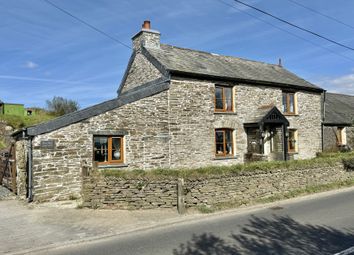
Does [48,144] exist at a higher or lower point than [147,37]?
lower

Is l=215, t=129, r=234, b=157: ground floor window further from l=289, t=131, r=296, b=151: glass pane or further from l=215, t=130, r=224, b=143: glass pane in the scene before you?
l=289, t=131, r=296, b=151: glass pane

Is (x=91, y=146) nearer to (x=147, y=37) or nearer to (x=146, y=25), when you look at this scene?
(x=147, y=37)

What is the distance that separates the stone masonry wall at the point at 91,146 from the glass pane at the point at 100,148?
39 cm

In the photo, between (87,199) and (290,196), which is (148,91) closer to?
(87,199)

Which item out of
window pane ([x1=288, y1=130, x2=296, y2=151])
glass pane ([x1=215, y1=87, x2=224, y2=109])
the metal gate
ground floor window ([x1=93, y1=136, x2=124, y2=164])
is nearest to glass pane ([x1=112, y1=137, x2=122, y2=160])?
ground floor window ([x1=93, y1=136, x2=124, y2=164])

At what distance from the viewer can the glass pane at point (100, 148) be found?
46.8ft

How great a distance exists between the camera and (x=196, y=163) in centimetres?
1789

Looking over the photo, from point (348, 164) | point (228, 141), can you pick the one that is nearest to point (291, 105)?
point (228, 141)

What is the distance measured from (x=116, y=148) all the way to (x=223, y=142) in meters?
7.10

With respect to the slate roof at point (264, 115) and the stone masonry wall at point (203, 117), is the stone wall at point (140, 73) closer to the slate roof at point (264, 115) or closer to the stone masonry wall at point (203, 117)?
the stone masonry wall at point (203, 117)

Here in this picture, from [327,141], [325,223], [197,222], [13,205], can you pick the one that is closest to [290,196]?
[325,223]

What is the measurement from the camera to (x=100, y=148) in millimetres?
14438

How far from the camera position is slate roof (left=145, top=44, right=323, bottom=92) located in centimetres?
1856

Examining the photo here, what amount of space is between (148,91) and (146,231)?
8.93 metres
